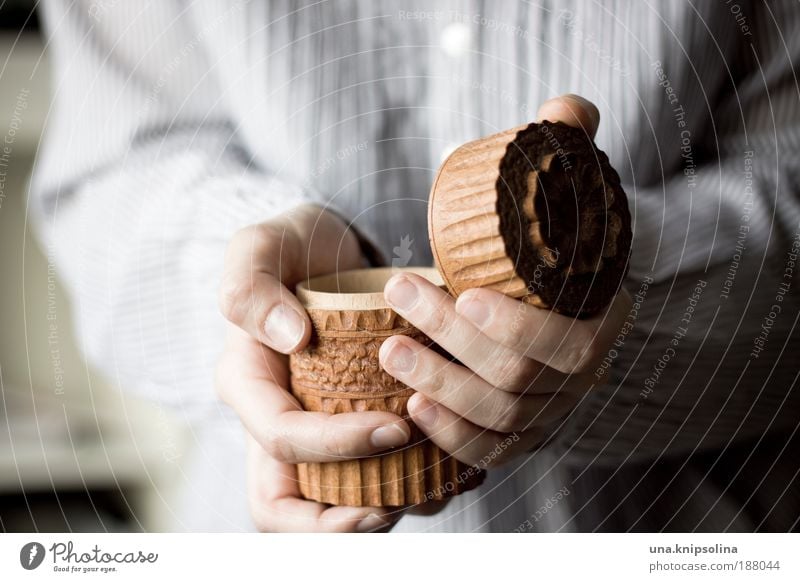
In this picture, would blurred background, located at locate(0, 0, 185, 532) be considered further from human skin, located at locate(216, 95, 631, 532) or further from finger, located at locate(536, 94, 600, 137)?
finger, located at locate(536, 94, 600, 137)

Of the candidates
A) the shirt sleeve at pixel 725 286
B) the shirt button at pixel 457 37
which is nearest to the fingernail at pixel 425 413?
the shirt sleeve at pixel 725 286

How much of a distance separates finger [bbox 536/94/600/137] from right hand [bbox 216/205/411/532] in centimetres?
13

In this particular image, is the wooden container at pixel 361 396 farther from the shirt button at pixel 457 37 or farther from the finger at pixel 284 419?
the shirt button at pixel 457 37

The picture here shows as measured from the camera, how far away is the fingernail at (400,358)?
25 centimetres

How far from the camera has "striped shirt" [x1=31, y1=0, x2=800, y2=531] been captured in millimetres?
356

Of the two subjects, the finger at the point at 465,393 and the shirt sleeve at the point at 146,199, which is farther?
the shirt sleeve at the point at 146,199

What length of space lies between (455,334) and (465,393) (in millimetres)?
34

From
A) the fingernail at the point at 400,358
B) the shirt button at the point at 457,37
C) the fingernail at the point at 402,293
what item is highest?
the shirt button at the point at 457,37

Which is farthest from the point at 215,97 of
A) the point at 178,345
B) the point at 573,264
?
the point at 573,264

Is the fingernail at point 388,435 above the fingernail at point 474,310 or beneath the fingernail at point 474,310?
beneath

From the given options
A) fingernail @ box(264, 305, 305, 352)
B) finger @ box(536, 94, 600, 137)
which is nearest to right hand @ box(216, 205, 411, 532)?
fingernail @ box(264, 305, 305, 352)

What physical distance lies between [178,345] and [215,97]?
157 mm

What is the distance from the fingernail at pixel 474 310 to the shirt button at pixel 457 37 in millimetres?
201
